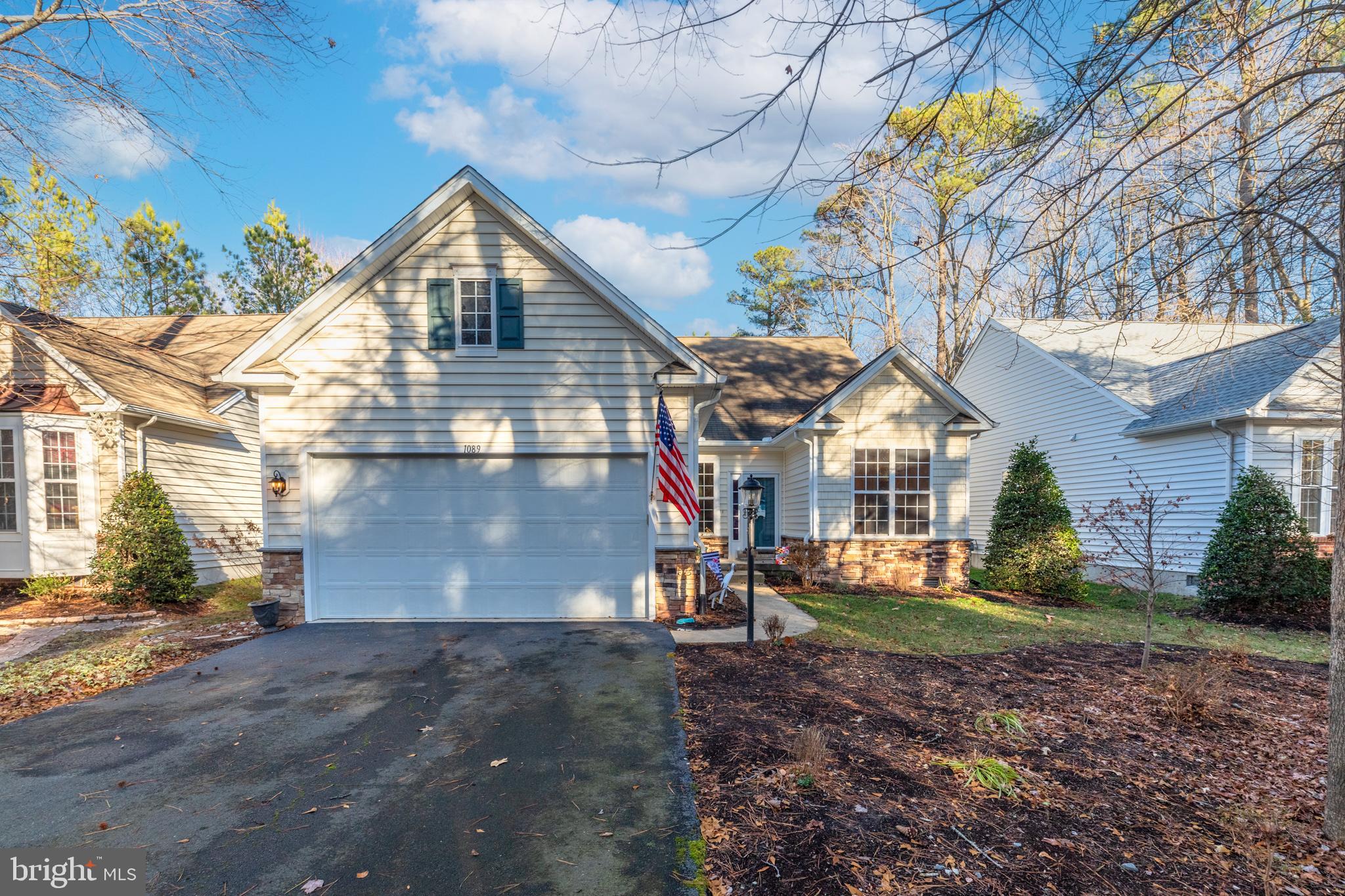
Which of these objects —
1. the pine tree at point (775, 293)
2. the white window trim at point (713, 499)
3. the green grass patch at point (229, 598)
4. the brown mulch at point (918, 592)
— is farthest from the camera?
the pine tree at point (775, 293)

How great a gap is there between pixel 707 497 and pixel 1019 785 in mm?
10535

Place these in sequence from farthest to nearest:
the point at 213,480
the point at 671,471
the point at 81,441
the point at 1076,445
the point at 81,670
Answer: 1. the point at 1076,445
2. the point at 213,480
3. the point at 81,441
4. the point at 671,471
5. the point at 81,670

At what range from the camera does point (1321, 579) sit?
9.38 meters

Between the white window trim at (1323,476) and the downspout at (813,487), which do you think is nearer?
the white window trim at (1323,476)

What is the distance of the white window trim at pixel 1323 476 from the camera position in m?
10.7

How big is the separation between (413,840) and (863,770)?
267 cm

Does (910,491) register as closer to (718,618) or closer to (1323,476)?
(718,618)

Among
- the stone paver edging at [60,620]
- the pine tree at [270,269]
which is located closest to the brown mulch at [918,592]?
the stone paver edging at [60,620]

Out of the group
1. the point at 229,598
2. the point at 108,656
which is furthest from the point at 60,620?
the point at 108,656

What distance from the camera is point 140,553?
9.57 meters

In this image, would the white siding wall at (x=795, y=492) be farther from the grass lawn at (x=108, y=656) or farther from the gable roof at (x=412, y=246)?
the grass lawn at (x=108, y=656)

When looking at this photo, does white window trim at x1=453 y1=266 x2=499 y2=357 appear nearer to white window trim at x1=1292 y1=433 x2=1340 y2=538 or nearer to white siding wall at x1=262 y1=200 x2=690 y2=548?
white siding wall at x1=262 y1=200 x2=690 y2=548

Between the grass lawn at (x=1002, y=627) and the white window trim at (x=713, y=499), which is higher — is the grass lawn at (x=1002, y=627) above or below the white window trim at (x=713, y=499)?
below

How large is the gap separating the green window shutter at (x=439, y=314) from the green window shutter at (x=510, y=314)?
63cm
